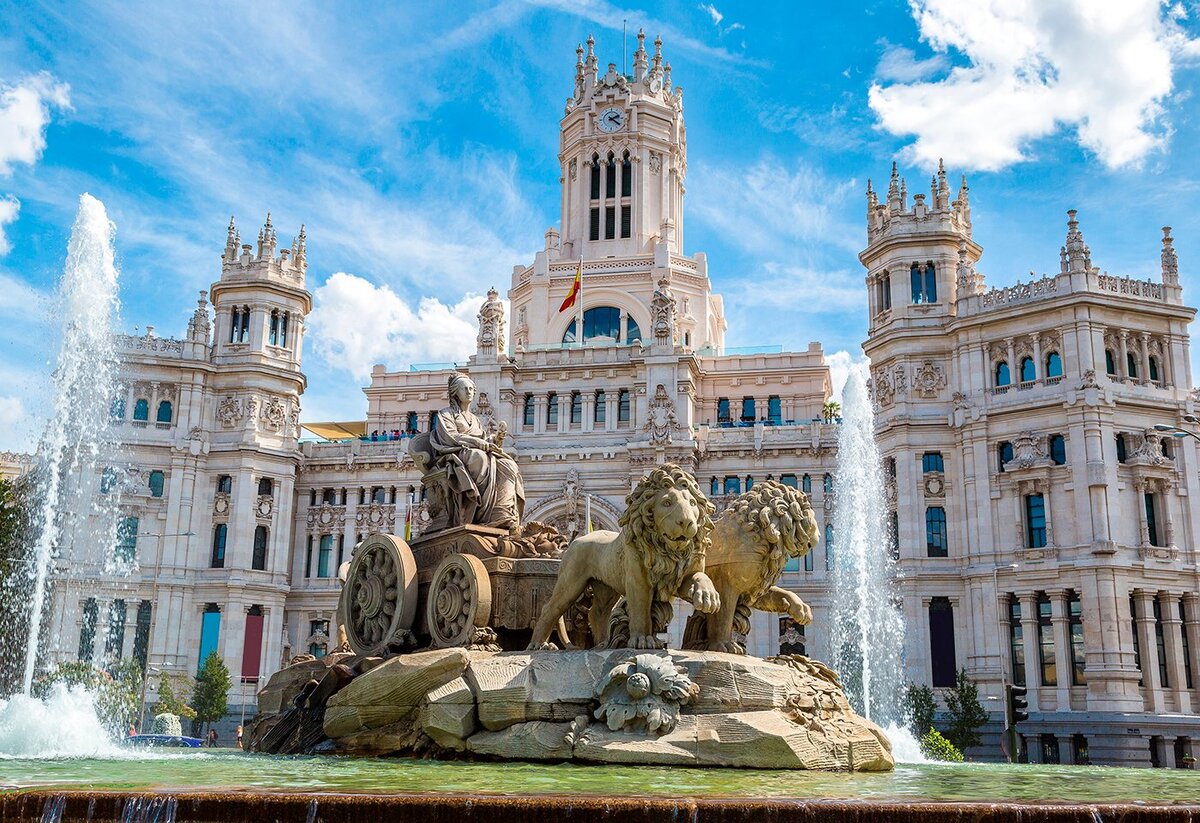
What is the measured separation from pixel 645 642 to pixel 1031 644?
4045 centimetres

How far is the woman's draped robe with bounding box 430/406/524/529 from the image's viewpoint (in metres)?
16.4

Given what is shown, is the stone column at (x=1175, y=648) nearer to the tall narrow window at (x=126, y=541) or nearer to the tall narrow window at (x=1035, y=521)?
the tall narrow window at (x=1035, y=521)

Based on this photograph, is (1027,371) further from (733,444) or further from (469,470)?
(469,470)

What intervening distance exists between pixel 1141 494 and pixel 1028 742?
1154 centimetres

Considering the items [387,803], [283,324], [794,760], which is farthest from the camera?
[283,324]

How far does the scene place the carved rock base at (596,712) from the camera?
11.7 meters

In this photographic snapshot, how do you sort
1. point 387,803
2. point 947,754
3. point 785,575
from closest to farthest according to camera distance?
1. point 387,803
2. point 947,754
3. point 785,575

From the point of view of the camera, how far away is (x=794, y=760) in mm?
11773

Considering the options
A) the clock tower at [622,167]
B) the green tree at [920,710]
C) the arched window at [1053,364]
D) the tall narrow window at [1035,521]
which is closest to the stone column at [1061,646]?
the tall narrow window at [1035,521]

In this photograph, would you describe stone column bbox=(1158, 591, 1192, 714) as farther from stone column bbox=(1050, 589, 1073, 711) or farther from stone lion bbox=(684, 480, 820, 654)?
stone lion bbox=(684, 480, 820, 654)

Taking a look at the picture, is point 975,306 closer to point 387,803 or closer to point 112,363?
point 112,363

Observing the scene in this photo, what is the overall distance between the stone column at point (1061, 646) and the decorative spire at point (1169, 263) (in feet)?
51.9

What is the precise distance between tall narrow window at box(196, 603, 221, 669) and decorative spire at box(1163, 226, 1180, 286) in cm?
4962

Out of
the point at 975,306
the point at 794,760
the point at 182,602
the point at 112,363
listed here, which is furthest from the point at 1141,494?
the point at 112,363
